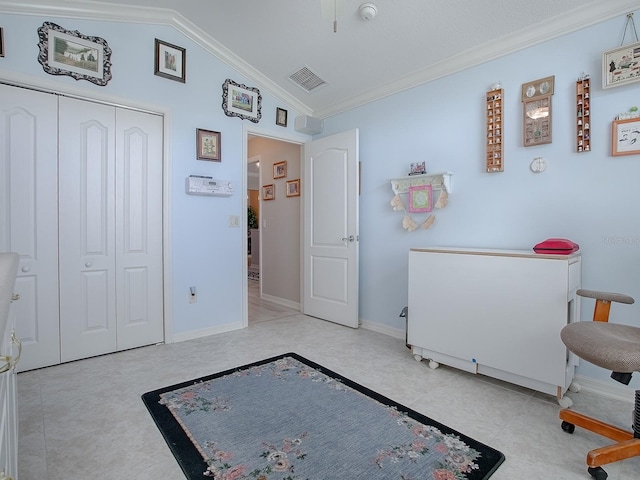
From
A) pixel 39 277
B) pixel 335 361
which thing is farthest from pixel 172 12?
pixel 335 361

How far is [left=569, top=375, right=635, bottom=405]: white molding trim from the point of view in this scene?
199 centimetres

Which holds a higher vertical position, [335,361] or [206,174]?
[206,174]

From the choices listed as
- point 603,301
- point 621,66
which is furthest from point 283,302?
point 621,66

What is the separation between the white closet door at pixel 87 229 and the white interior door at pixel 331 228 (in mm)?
1956

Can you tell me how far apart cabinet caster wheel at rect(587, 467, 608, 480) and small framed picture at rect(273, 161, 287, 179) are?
395cm

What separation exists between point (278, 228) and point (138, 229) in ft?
6.82

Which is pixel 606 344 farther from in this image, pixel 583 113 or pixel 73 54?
pixel 73 54

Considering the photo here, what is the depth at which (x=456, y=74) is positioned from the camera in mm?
2738

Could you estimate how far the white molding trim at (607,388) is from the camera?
199cm

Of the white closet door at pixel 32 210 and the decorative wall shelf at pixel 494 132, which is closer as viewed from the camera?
the white closet door at pixel 32 210

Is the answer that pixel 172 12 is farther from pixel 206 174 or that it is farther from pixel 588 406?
pixel 588 406

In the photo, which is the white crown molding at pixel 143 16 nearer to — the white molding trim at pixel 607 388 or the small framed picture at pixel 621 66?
the small framed picture at pixel 621 66

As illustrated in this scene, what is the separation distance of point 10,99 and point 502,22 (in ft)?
11.3

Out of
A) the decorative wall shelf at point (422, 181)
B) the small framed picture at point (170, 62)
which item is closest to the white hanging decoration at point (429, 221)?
the decorative wall shelf at point (422, 181)
